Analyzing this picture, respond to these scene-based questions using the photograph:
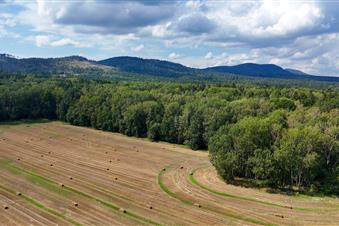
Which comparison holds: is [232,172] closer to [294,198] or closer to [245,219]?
[294,198]

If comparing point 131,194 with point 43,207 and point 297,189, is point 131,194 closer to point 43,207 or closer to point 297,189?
point 43,207

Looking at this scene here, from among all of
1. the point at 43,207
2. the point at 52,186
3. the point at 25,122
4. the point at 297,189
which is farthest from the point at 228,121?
the point at 25,122

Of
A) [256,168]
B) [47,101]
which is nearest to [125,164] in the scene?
[256,168]

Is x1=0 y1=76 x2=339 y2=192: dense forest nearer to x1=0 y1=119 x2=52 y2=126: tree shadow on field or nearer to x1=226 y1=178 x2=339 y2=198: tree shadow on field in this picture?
x1=226 y1=178 x2=339 y2=198: tree shadow on field

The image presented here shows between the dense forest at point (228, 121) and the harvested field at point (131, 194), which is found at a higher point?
the dense forest at point (228, 121)

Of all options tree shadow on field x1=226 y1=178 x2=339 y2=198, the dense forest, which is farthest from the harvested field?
the dense forest

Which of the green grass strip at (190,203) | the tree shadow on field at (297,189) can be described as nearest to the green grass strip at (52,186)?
the green grass strip at (190,203)

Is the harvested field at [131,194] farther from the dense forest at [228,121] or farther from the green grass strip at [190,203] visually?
the dense forest at [228,121]
